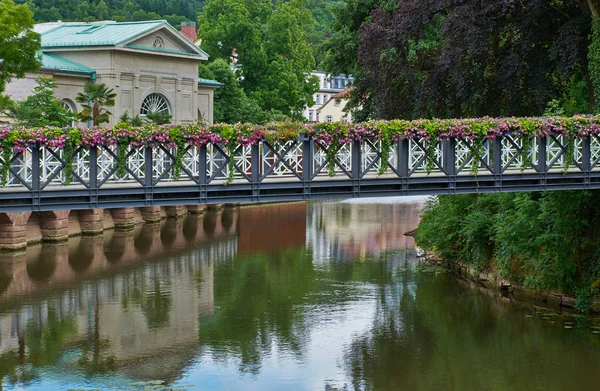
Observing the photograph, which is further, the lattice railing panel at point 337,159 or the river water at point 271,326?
the lattice railing panel at point 337,159

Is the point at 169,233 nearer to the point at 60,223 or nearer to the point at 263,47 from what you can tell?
the point at 60,223

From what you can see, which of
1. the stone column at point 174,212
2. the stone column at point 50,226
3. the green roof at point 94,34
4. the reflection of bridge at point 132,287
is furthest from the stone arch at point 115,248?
the green roof at point 94,34

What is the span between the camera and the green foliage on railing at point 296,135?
82.9 ft

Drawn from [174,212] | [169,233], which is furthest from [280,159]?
[174,212]

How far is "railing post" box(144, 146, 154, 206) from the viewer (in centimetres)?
2547

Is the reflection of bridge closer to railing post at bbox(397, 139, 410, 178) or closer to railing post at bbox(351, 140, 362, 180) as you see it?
railing post at bbox(351, 140, 362, 180)

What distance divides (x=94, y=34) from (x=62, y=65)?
571cm

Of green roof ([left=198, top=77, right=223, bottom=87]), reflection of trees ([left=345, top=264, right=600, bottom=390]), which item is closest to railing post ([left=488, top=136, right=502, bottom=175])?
reflection of trees ([left=345, top=264, right=600, bottom=390])

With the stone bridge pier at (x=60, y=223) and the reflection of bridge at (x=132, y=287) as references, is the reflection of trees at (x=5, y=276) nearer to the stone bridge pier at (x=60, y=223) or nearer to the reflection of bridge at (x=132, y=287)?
the reflection of bridge at (x=132, y=287)

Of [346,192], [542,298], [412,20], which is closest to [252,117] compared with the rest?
[412,20]

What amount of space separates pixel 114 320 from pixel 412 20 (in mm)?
14665

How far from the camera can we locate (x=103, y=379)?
1012 inches

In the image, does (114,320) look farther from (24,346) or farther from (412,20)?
(412,20)

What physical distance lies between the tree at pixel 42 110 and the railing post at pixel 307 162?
31.5 metres
